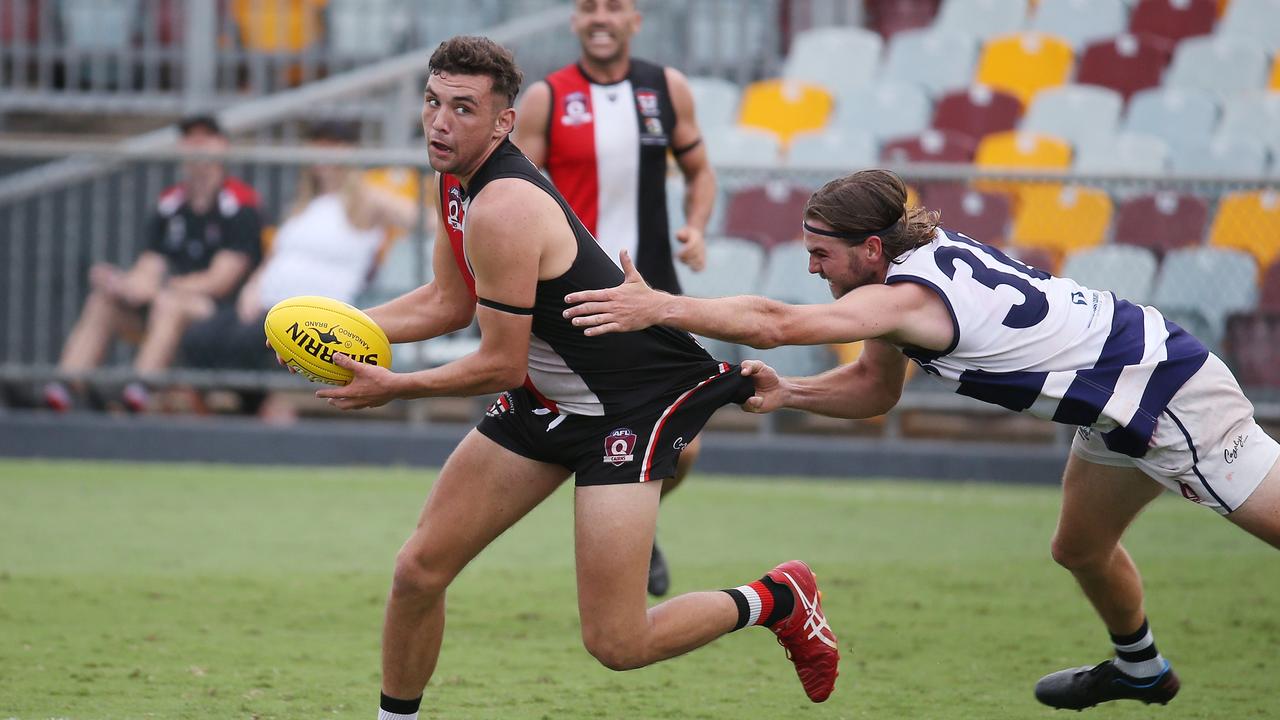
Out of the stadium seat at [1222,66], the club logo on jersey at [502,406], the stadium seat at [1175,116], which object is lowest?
the club logo on jersey at [502,406]

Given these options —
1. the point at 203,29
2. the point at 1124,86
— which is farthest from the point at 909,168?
the point at 203,29

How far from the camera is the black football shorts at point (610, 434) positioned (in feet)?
14.9

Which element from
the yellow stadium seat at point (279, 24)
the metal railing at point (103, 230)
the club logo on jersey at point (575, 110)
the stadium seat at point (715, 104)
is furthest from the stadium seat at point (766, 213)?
the yellow stadium seat at point (279, 24)

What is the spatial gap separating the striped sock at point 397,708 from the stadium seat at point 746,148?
27.7ft

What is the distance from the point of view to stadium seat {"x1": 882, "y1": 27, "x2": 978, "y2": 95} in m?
13.7

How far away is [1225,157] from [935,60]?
9.33ft

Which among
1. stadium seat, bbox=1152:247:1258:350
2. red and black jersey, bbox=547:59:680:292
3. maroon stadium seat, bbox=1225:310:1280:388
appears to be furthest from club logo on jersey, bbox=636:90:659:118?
maroon stadium seat, bbox=1225:310:1280:388

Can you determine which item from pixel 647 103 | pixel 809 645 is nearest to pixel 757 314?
pixel 809 645

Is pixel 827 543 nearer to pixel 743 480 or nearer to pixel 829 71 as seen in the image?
pixel 743 480

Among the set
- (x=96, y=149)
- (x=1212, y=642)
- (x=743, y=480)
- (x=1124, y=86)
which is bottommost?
(x=743, y=480)

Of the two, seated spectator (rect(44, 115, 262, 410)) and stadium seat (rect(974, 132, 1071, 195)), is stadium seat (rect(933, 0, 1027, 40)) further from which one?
seated spectator (rect(44, 115, 262, 410))

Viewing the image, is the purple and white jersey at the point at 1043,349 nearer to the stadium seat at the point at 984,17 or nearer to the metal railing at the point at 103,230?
the metal railing at the point at 103,230

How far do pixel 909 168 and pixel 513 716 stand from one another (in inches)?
247

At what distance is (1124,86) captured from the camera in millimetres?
13219
